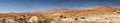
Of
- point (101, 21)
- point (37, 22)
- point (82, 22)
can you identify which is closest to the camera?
point (37, 22)

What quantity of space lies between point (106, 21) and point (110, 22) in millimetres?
249

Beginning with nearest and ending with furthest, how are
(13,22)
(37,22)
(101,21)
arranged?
(37,22) → (13,22) → (101,21)

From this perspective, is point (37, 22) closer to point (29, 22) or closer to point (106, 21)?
point (29, 22)

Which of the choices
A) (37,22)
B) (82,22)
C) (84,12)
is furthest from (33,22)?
(84,12)

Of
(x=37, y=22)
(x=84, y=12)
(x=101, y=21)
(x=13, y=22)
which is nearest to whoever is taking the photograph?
(x=37, y=22)

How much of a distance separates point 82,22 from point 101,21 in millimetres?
1493

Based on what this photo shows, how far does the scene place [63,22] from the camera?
48.2 ft

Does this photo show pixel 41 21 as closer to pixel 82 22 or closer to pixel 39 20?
pixel 39 20

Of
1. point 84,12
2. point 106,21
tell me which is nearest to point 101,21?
point 106,21

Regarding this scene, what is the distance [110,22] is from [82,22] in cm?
137

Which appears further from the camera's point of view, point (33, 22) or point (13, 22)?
point (13, 22)

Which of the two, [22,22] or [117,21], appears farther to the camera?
[117,21]

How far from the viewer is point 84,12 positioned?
84.2 ft

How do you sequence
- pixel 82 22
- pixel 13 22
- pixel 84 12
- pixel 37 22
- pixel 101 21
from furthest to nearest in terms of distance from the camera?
1. pixel 84 12
2. pixel 101 21
3. pixel 82 22
4. pixel 13 22
5. pixel 37 22
